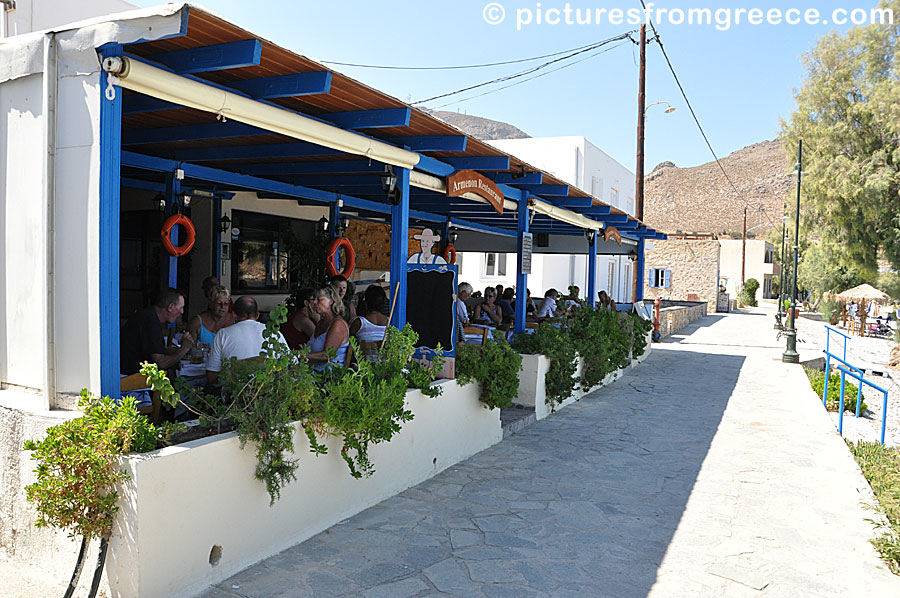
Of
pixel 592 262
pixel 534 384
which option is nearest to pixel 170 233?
pixel 534 384

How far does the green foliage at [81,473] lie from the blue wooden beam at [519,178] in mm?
5786

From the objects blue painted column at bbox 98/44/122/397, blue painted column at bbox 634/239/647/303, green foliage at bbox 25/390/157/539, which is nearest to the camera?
green foliage at bbox 25/390/157/539

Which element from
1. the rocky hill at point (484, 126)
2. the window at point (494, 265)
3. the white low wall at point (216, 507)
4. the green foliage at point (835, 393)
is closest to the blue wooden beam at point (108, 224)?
the white low wall at point (216, 507)

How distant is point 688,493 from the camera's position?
18.2 ft

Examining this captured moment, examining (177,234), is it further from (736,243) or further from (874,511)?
(736,243)

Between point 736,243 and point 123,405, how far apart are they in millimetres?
57818

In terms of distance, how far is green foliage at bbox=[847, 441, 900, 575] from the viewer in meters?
4.33

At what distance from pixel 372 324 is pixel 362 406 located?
168 centimetres

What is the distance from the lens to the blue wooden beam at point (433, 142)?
20.2 ft

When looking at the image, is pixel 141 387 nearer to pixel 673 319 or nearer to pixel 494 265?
pixel 494 265

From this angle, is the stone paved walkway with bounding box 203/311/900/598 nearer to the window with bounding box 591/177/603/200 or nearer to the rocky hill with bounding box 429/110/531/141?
the window with bounding box 591/177/603/200

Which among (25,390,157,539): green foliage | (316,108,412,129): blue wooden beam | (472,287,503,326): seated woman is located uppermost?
(316,108,412,129): blue wooden beam

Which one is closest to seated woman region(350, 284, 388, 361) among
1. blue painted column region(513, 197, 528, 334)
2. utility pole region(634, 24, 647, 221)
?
blue painted column region(513, 197, 528, 334)

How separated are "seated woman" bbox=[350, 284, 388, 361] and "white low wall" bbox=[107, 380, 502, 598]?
2.43 ft
